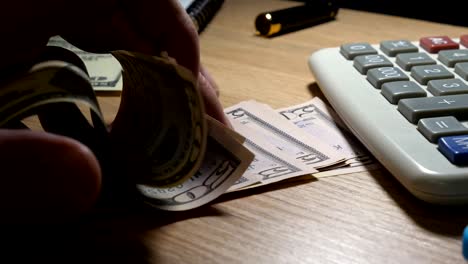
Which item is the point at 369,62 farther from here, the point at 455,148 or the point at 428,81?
the point at 455,148

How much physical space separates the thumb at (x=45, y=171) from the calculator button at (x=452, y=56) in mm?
364

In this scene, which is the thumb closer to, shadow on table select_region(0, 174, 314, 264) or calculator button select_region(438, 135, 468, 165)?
shadow on table select_region(0, 174, 314, 264)

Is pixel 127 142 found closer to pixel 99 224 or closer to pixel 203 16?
pixel 99 224

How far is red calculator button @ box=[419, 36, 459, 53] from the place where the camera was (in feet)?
1.83

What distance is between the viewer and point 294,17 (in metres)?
0.77

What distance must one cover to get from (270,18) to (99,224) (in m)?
0.46

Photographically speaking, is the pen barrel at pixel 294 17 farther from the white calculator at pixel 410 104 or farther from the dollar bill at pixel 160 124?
the dollar bill at pixel 160 124

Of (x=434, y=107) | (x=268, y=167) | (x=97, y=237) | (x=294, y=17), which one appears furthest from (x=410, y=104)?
(x=294, y=17)

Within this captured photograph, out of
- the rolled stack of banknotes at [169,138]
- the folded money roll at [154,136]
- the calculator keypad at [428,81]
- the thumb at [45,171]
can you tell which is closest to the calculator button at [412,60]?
the calculator keypad at [428,81]

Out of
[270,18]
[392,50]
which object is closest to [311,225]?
[392,50]

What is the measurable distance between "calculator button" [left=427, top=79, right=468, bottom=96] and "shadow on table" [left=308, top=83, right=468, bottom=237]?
0.32 feet

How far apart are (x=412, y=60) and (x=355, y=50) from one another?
6 cm

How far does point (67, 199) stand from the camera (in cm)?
28

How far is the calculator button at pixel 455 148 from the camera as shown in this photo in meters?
0.37
